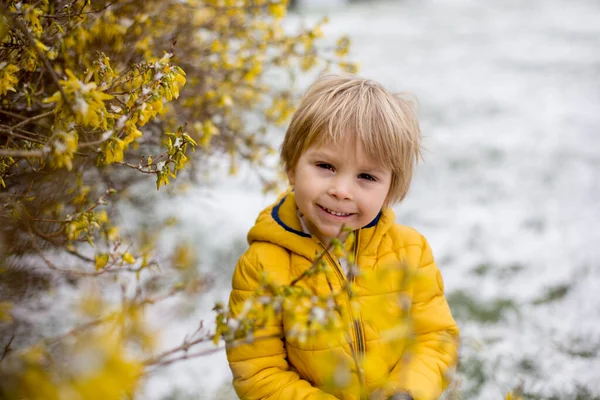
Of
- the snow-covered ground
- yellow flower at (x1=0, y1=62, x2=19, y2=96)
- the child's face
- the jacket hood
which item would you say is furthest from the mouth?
yellow flower at (x1=0, y1=62, x2=19, y2=96)

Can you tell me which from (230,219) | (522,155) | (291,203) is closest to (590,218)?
(522,155)

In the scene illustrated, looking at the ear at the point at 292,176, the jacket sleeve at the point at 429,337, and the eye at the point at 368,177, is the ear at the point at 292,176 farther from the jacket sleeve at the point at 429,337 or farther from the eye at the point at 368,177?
the jacket sleeve at the point at 429,337

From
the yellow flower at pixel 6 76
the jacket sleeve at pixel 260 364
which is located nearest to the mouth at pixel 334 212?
the jacket sleeve at pixel 260 364

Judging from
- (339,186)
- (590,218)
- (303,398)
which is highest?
(339,186)

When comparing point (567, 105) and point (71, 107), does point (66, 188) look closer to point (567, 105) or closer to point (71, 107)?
point (71, 107)

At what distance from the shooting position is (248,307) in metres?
1.20

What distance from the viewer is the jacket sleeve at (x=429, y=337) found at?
160 centimetres

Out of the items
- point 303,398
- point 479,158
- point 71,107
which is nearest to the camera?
point 71,107

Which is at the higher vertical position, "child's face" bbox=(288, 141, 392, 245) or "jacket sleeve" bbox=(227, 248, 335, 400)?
"child's face" bbox=(288, 141, 392, 245)

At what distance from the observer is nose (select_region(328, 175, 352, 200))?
1.49m

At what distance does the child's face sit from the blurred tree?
1.30ft

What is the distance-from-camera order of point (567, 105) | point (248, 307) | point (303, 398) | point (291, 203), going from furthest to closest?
point (567, 105) → point (291, 203) → point (303, 398) → point (248, 307)

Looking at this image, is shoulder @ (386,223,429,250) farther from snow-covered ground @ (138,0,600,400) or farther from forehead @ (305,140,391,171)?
snow-covered ground @ (138,0,600,400)

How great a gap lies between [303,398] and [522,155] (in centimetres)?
435
